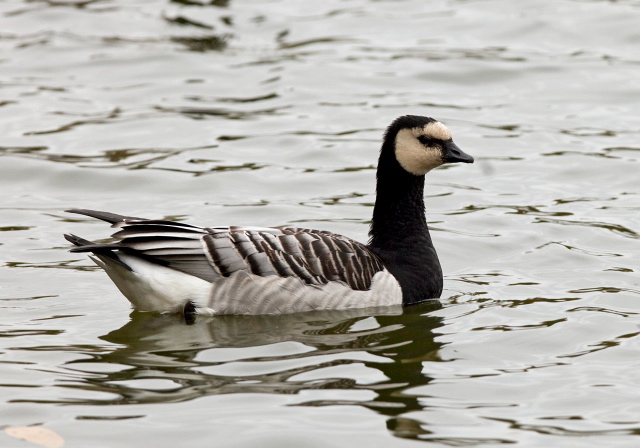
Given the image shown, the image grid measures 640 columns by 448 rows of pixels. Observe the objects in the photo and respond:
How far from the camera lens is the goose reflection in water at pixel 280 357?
8102 mm

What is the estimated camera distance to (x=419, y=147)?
10641 millimetres

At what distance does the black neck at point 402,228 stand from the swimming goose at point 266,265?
0.05 ft

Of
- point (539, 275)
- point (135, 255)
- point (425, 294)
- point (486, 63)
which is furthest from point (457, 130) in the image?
point (135, 255)

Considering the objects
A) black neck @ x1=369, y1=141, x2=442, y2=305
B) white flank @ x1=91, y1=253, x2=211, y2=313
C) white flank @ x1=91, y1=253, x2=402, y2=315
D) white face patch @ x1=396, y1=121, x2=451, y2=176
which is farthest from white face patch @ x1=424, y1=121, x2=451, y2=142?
white flank @ x1=91, y1=253, x2=211, y2=313

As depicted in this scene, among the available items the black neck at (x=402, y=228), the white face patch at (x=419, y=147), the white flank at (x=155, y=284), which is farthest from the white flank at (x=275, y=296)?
the white face patch at (x=419, y=147)

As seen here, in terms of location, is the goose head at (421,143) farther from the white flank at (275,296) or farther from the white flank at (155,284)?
the white flank at (155,284)

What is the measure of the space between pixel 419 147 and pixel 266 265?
1972mm

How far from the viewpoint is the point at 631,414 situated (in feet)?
26.1

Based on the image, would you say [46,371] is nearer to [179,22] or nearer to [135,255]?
[135,255]

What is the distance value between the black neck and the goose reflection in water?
0.39 m

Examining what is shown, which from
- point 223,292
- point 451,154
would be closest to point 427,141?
point 451,154

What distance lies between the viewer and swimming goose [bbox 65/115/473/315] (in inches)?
385

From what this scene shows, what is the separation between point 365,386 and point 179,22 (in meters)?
15.1

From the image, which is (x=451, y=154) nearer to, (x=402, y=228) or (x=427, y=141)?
(x=427, y=141)
